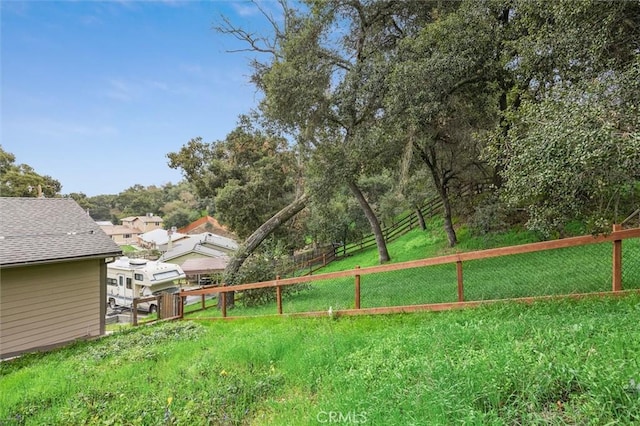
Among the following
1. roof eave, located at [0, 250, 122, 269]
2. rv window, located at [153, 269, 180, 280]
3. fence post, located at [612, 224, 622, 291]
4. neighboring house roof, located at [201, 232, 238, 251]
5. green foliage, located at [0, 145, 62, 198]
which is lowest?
rv window, located at [153, 269, 180, 280]

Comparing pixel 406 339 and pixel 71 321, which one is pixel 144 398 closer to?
pixel 406 339

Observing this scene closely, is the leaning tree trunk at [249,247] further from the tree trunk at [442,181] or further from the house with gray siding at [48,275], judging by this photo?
the tree trunk at [442,181]

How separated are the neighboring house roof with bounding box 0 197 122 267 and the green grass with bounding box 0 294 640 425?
3.40 metres

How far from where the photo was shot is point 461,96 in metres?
8.38

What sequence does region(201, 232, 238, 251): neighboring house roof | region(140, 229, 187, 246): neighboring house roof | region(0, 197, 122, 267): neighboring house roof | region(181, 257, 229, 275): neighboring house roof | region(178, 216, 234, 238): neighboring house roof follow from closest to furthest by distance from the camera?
region(0, 197, 122, 267): neighboring house roof → region(181, 257, 229, 275): neighboring house roof → region(201, 232, 238, 251): neighboring house roof → region(140, 229, 187, 246): neighboring house roof → region(178, 216, 234, 238): neighboring house roof

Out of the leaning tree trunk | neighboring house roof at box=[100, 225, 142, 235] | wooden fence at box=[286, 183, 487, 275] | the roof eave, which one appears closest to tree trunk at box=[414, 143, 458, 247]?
the leaning tree trunk

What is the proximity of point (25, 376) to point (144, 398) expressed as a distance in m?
3.30

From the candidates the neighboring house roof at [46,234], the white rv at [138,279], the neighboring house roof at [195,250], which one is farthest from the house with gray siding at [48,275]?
the neighboring house roof at [195,250]

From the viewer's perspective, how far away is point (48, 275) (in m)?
7.88

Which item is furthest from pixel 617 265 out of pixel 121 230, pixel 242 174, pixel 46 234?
pixel 121 230

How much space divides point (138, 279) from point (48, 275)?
428 inches

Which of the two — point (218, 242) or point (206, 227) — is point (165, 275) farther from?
point (206, 227)

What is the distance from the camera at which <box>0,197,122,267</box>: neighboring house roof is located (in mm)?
7488

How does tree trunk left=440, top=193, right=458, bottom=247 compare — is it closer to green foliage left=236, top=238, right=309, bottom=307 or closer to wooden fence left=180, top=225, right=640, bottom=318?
green foliage left=236, top=238, right=309, bottom=307
